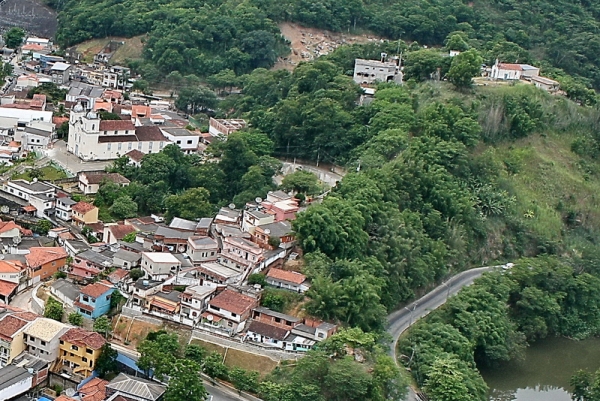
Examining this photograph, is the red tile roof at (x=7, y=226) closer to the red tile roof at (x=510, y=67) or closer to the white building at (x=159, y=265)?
the white building at (x=159, y=265)

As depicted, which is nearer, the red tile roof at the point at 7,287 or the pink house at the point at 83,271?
the red tile roof at the point at 7,287

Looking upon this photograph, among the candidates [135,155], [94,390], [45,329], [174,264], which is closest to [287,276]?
[174,264]

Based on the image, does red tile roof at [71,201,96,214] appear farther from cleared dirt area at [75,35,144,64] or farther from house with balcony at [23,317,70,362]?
cleared dirt area at [75,35,144,64]

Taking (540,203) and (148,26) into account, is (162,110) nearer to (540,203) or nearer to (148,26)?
(148,26)

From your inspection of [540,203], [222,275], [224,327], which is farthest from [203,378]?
[540,203]

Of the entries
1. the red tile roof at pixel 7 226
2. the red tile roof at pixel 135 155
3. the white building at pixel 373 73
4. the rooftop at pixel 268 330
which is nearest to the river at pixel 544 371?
the rooftop at pixel 268 330

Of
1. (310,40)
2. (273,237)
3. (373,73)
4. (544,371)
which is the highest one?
(373,73)

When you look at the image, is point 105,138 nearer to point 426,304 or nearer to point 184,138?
point 184,138
